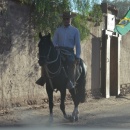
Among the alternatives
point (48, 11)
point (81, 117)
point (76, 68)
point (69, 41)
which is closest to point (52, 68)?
point (76, 68)

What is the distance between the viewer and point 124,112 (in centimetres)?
1285

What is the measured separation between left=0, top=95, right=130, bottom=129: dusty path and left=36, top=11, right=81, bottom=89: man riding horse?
997 mm

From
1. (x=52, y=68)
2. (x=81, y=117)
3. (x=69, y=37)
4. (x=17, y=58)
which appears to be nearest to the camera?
(x=52, y=68)

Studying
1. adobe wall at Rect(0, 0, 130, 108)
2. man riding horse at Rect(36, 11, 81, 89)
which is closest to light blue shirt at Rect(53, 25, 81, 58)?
man riding horse at Rect(36, 11, 81, 89)

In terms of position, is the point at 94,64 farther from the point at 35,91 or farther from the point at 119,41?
the point at 35,91

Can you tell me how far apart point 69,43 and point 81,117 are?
2135mm

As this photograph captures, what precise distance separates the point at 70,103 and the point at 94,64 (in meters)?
2.98

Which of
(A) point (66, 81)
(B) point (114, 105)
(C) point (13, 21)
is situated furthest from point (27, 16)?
(B) point (114, 105)

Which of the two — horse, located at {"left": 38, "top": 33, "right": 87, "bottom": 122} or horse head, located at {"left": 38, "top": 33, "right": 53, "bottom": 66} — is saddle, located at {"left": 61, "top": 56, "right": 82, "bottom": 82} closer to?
horse, located at {"left": 38, "top": 33, "right": 87, "bottom": 122}

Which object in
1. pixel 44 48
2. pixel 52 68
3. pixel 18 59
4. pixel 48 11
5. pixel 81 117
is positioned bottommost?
pixel 81 117

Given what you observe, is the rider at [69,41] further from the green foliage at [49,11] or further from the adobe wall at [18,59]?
the green foliage at [49,11]

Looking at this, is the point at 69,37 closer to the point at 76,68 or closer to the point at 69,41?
the point at 69,41

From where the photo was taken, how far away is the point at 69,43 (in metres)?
10.5

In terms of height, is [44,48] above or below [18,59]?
above
